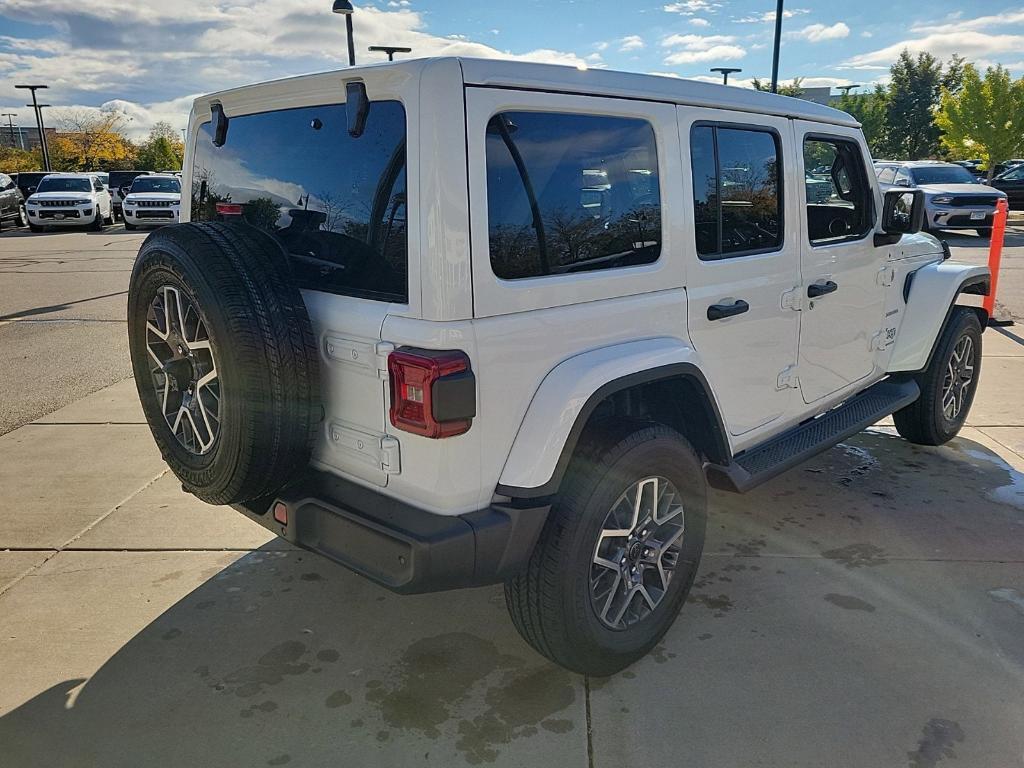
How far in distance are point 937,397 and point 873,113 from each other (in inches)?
1780

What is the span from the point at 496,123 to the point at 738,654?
81.0 inches

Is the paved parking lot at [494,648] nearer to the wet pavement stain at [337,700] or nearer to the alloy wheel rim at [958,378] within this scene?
the wet pavement stain at [337,700]

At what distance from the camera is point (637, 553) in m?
2.81

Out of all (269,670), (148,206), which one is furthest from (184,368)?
(148,206)

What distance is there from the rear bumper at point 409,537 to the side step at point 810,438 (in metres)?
1.06

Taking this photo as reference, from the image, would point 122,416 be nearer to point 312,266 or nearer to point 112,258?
point 312,266

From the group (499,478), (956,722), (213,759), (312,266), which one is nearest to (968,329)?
(956,722)

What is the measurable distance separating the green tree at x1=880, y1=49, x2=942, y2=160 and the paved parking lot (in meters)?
48.9

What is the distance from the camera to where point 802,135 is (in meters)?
3.49

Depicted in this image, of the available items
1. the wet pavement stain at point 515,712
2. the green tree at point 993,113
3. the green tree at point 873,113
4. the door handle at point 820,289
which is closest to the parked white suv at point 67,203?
the door handle at point 820,289

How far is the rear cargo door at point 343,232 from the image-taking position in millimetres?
2314

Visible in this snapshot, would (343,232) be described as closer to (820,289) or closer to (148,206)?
(820,289)

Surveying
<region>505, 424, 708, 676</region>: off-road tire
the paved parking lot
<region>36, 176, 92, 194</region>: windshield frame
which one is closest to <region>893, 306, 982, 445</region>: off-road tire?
the paved parking lot

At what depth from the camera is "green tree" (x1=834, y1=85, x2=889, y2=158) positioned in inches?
1706
